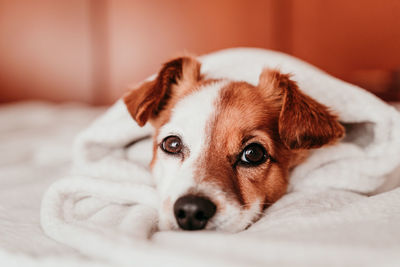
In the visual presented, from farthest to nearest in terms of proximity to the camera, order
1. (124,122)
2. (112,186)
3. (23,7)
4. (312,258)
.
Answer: (23,7)
(124,122)
(112,186)
(312,258)

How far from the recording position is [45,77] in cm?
437

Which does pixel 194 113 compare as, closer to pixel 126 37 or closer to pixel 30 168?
pixel 30 168

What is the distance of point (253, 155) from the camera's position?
122 cm

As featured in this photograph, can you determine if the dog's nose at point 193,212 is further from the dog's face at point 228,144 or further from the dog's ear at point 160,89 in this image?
the dog's ear at point 160,89

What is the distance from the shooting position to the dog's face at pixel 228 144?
3.26 ft

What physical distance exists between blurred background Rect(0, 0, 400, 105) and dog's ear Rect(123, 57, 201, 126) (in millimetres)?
2836

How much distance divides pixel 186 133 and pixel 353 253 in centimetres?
73

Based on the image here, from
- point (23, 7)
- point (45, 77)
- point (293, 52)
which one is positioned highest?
point (23, 7)

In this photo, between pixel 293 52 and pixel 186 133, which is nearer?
pixel 186 133

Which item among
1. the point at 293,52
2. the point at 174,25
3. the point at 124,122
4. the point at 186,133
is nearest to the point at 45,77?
the point at 174,25

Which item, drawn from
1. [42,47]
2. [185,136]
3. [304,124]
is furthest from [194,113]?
[42,47]

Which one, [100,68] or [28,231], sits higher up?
[28,231]

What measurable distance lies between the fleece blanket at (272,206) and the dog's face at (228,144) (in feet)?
0.24

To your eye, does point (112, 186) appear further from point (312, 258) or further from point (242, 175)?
point (312, 258)
